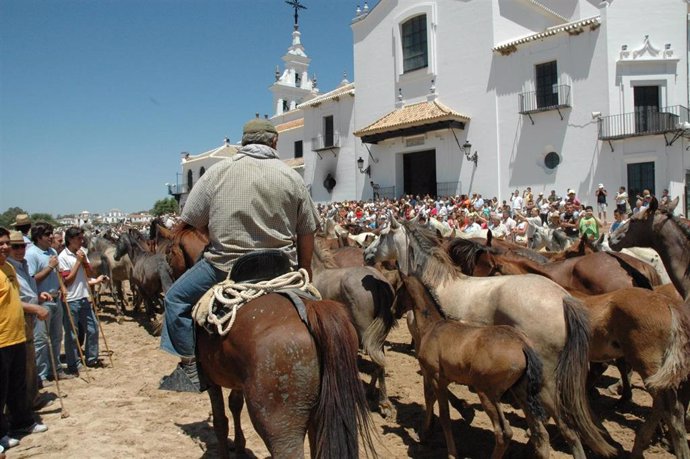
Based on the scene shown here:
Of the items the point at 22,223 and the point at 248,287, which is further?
the point at 22,223

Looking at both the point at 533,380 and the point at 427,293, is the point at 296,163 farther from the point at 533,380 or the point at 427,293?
the point at 533,380

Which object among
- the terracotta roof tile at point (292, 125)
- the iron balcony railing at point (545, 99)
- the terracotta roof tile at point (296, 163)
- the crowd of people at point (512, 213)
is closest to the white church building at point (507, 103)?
the iron balcony railing at point (545, 99)

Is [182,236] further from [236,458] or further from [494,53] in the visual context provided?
[494,53]

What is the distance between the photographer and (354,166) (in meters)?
30.8

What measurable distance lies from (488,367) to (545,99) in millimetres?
21688

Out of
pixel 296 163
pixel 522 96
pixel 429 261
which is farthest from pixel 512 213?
pixel 296 163

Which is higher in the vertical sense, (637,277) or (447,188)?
(447,188)

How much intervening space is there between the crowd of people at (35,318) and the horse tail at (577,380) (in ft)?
17.1

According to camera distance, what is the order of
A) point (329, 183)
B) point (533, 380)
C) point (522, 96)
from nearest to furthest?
point (533, 380) < point (522, 96) < point (329, 183)

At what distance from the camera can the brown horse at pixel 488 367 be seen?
4039mm

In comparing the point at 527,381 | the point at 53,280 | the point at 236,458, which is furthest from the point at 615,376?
the point at 53,280

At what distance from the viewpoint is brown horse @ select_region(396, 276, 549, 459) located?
159 inches

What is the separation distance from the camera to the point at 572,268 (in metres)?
6.70

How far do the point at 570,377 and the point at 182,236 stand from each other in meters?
4.29
